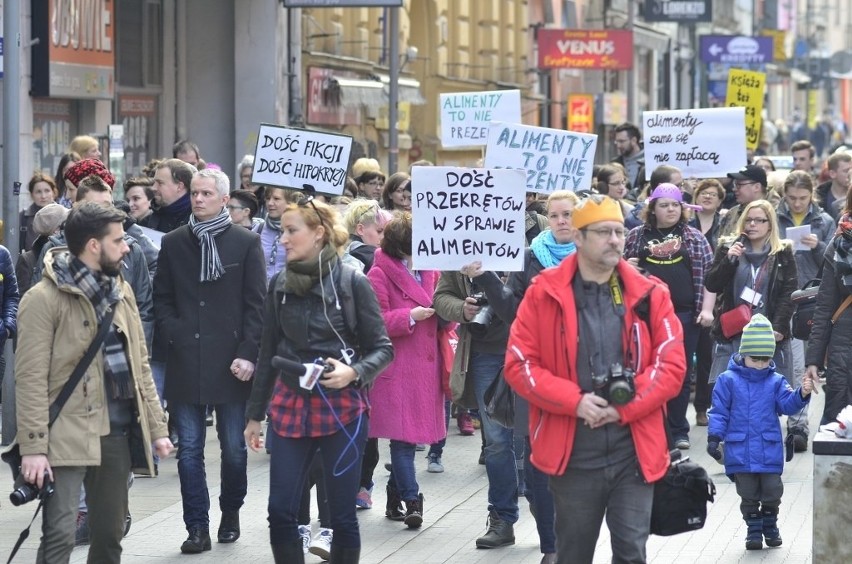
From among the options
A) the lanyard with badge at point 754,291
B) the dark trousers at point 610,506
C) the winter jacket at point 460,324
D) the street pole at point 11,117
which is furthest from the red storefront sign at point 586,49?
the dark trousers at point 610,506

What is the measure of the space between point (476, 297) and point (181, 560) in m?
1.96

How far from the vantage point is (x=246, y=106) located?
23.9 m

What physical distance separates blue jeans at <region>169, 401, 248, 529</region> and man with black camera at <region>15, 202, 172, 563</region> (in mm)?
1832

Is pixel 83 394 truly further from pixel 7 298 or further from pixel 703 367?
pixel 703 367

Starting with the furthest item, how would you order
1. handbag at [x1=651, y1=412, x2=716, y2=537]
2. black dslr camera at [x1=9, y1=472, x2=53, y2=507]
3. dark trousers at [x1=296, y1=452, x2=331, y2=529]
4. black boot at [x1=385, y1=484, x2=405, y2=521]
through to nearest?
black boot at [x1=385, y1=484, x2=405, y2=521] → dark trousers at [x1=296, y1=452, x2=331, y2=529] → black dslr camera at [x1=9, y1=472, x2=53, y2=507] → handbag at [x1=651, y1=412, x2=716, y2=537]

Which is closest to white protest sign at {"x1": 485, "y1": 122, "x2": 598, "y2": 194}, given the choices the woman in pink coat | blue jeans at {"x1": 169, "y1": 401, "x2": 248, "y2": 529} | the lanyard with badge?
the lanyard with badge

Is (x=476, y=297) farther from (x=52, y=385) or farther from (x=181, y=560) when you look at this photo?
(x=52, y=385)

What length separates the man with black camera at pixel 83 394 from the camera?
22.3ft

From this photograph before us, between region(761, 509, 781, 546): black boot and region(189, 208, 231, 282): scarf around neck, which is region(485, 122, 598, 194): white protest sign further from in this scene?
region(761, 509, 781, 546): black boot

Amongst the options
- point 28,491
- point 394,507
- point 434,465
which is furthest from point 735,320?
point 28,491

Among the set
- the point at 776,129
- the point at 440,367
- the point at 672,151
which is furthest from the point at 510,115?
the point at 776,129

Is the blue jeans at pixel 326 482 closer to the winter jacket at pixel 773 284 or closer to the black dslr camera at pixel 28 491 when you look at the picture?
the black dslr camera at pixel 28 491

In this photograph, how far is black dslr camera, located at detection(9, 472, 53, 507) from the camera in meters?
6.75

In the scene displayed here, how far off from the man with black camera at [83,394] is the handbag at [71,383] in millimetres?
14
